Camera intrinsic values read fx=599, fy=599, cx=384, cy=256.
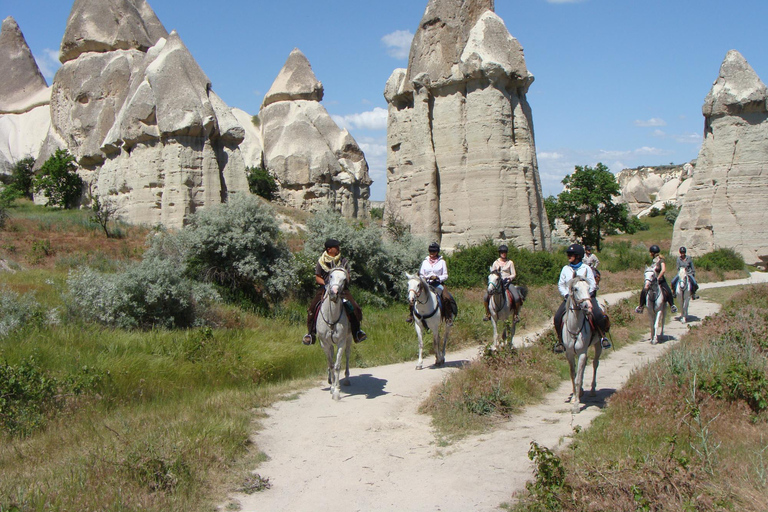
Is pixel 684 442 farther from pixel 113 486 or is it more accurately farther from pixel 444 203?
pixel 444 203

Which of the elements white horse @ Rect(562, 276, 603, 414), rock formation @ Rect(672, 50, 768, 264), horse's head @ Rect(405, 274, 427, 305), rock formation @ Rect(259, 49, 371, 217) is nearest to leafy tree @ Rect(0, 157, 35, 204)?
rock formation @ Rect(259, 49, 371, 217)

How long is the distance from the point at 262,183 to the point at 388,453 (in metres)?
40.9

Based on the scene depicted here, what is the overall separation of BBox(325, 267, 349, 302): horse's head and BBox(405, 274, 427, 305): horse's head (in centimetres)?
178

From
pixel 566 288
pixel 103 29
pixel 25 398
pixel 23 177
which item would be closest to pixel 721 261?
pixel 566 288

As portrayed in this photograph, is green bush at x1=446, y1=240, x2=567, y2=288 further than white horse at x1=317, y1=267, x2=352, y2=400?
Yes

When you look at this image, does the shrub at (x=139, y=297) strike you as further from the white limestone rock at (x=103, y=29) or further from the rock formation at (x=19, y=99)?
the rock formation at (x=19, y=99)

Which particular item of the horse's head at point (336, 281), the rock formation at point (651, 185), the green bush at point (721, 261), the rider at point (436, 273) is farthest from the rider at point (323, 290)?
the rock formation at point (651, 185)

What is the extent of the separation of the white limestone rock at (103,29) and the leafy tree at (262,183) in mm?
11296

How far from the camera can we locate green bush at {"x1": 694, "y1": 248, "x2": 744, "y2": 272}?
93.6ft

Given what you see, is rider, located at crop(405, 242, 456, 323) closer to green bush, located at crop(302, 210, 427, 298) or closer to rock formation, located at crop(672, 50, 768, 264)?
green bush, located at crop(302, 210, 427, 298)

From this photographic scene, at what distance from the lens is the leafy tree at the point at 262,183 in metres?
45.3

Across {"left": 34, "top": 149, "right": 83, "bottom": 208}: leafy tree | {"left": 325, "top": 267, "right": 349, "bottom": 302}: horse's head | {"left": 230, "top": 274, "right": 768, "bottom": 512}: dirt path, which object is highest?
{"left": 34, "top": 149, "right": 83, "bottom": 208}: leafy tree

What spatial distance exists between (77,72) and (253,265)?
30.7 metres

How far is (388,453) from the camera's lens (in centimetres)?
674
